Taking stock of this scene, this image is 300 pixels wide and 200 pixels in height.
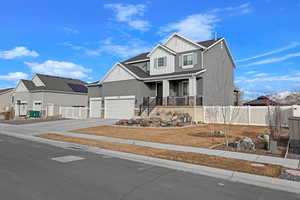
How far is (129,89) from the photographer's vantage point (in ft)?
84.1

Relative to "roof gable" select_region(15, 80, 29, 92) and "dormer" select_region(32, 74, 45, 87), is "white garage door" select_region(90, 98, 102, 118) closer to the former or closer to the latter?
"dormer" select_region(32, 74, 45, 87)

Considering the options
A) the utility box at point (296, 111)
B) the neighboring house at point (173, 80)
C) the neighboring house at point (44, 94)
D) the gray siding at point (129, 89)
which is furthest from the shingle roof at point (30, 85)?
the utility box at point (296, 111)

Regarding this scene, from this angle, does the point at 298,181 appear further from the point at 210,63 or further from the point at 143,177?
the point at 210,63

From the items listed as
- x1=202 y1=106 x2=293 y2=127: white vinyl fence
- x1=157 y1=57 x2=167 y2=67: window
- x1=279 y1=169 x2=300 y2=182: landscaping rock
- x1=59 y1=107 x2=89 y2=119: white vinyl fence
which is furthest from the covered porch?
x1=279 y1=169 x2=300 y2=182: landscaping rock

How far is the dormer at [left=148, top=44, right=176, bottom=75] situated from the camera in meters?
24.8

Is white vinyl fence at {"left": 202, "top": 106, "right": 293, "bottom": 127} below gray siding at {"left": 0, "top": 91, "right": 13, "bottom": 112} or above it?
below

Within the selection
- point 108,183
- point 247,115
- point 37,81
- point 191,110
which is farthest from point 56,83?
point 108,183

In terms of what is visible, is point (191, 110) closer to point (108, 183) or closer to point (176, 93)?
point (176, 93)

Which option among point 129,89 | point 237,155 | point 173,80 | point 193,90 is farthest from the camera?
point 129,89

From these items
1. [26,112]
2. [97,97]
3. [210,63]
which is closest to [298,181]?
[210,63]

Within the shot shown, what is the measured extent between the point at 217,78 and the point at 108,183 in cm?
2170

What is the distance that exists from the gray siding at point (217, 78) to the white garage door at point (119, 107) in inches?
337

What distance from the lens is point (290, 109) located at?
1712 centimetres

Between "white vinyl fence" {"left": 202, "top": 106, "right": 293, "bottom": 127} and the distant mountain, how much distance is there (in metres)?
1.00
